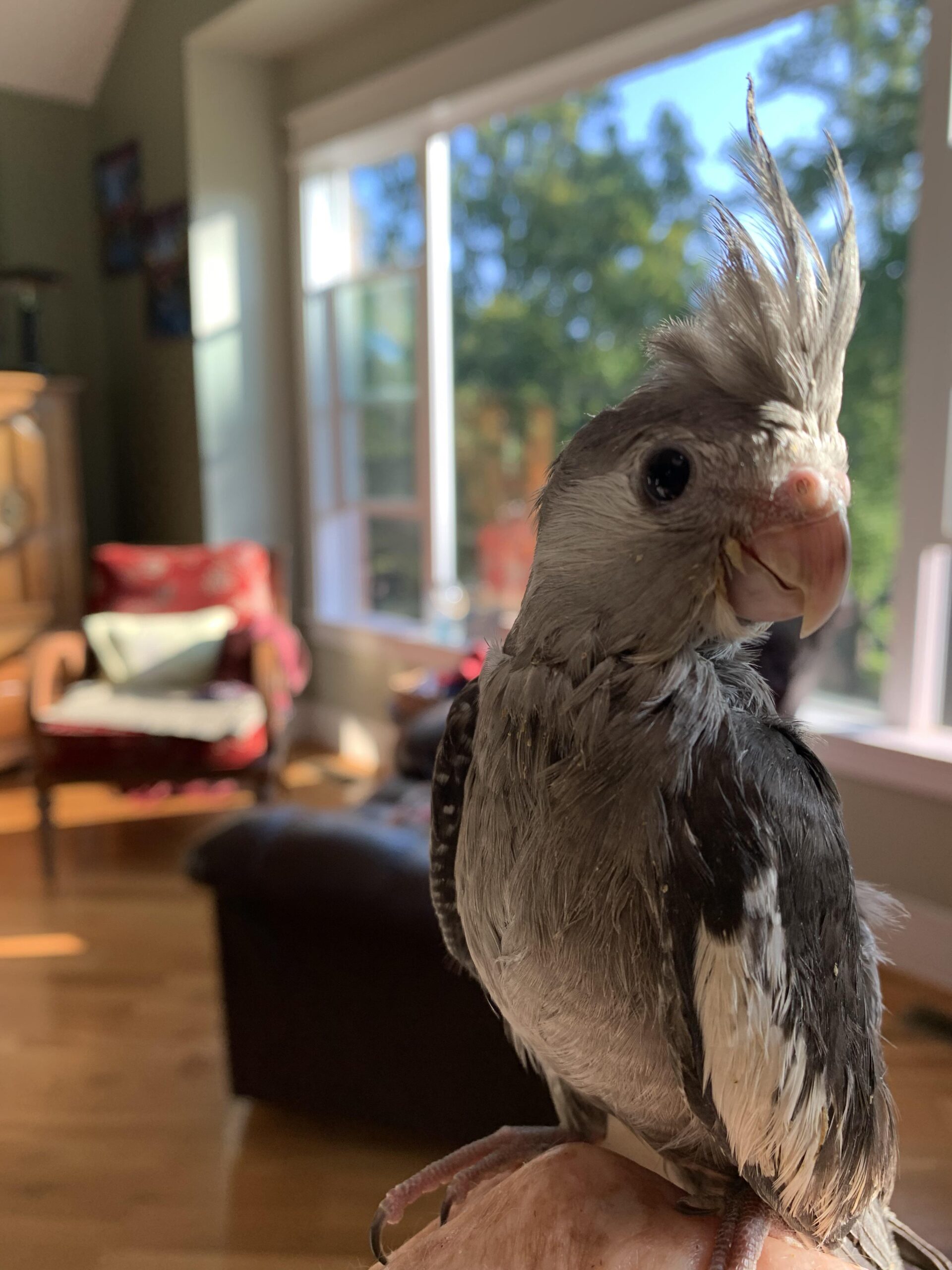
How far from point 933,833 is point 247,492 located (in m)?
3.21

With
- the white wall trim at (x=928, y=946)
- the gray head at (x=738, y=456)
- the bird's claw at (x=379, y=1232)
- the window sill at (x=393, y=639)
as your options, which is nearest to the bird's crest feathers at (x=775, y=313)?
the gray head at (x=738, y=456)

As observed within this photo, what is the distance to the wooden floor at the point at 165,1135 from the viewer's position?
1.38 metres

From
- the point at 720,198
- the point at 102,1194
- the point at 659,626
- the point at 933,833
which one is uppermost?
the point at 720,198

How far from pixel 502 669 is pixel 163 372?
4123 mm

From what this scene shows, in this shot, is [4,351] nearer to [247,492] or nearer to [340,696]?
[247,492]

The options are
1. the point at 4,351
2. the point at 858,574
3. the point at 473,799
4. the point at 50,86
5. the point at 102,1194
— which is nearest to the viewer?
the point at 473,799

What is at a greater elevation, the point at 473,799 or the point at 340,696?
the point at 473,799

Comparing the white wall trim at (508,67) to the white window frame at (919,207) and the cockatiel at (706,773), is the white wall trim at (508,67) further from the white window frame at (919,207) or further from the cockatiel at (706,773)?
the cockatiel at (706,773)

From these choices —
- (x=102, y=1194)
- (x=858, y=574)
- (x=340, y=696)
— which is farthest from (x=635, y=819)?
(x=340, y=696)

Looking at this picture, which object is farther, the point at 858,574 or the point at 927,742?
the point at 858,574

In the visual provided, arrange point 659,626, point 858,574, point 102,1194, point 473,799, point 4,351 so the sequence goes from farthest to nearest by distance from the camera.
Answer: point 4,351
point 858,574
point 102,1194
point 473,799
point 659,626

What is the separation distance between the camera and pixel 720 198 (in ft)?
1.78

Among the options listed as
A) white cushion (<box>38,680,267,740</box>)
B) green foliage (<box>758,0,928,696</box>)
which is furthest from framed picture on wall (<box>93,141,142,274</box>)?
green foliage (<box>758,0,928,696</box>)

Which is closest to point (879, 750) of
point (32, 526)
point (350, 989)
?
point (350, 989)
